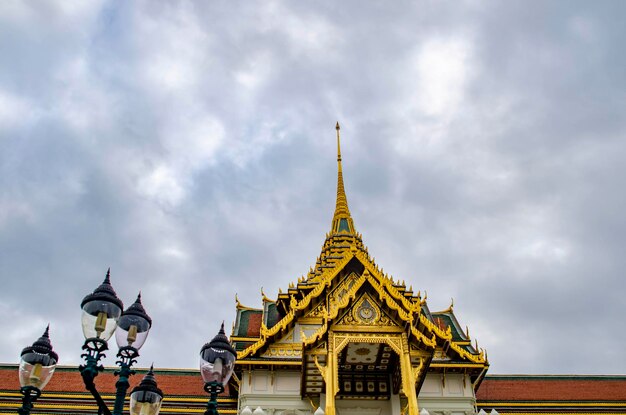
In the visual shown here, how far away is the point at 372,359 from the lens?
19141 mm

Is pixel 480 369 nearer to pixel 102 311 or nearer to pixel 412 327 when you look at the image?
pixel 412 327

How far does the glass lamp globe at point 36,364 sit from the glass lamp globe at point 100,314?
1.07 m

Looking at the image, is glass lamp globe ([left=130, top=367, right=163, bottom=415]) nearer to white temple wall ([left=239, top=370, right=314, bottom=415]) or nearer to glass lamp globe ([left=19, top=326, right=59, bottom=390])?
→ glass lamp globe ([left=19, top=326, right=59, bottom=390])

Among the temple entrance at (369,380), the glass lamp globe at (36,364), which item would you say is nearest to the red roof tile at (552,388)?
the temple entrance at (369,380)

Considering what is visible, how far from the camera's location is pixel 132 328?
29.0ft

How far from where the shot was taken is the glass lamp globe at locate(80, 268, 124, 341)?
26.3ft

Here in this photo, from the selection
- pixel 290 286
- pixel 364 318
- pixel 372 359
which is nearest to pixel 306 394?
pixel 372 359

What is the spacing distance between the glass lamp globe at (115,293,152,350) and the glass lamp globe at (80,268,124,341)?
0.64m

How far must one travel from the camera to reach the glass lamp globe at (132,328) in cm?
877

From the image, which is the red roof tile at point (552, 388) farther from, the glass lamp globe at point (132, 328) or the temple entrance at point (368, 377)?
the glass lamp globe at point (132, 328)

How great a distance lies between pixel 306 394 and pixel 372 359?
8.97 feet

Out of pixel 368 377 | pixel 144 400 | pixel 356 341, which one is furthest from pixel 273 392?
pixel 144 400

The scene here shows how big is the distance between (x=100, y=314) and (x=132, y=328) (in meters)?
0.87

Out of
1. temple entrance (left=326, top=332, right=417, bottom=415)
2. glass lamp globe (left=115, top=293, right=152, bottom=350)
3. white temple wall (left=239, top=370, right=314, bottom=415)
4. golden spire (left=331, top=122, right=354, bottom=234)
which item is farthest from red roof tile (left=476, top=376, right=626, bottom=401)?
glass lamp globe (left=115, top=293, right=152, bottom=350)
